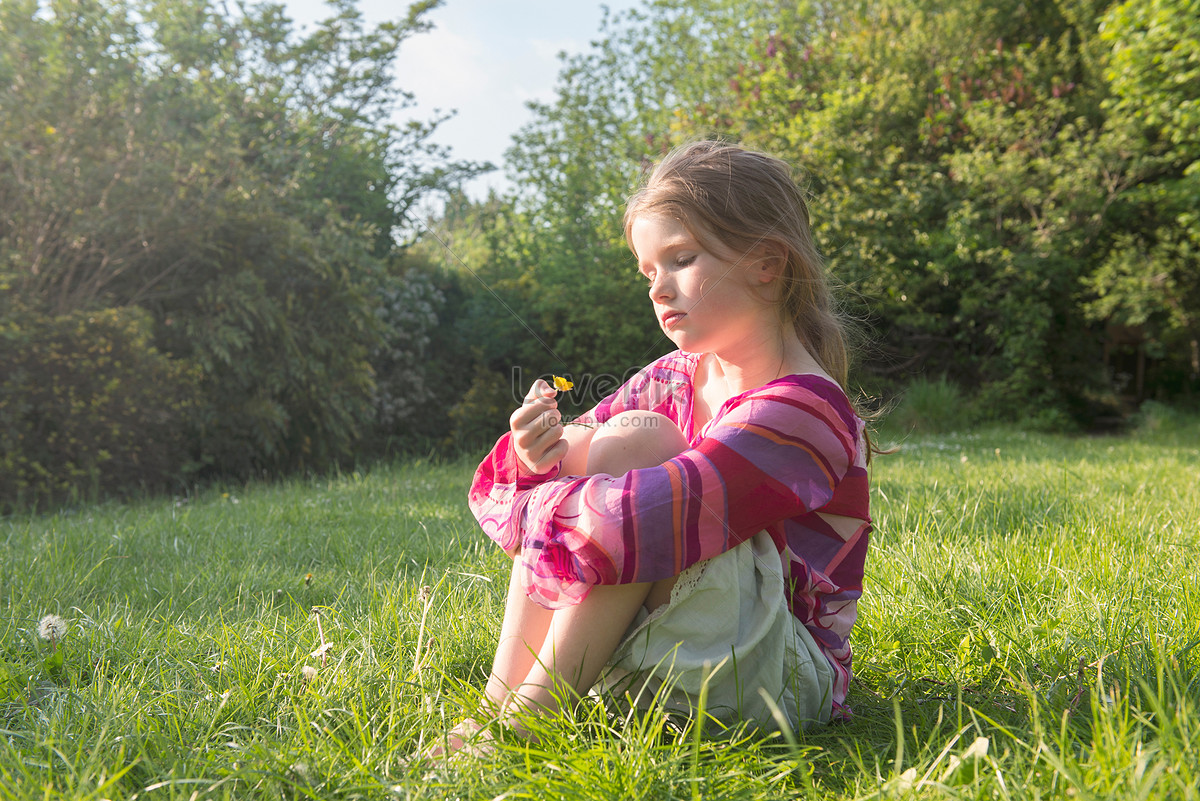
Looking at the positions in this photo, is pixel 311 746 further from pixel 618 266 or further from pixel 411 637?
pixel 618 266

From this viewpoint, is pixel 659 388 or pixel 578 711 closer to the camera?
pixel 578 711

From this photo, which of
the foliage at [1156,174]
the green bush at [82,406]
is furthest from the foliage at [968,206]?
the green bush at [82,406]

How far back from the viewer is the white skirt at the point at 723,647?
4.31 ft

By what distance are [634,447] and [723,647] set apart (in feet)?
1.24

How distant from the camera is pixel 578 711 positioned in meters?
1.40

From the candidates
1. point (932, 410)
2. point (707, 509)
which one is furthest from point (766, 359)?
point (932, 410)

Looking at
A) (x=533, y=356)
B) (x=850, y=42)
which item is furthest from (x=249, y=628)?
(x=850, y=42)

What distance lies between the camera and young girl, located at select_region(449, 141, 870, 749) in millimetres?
1305

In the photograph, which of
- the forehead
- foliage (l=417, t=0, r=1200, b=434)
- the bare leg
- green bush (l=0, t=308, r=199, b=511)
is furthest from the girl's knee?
foliage (l=417, t=0, r=1200, b=434)

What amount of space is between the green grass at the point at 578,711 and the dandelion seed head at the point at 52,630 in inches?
2.4

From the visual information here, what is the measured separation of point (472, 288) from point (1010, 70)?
A: 727 centimetres

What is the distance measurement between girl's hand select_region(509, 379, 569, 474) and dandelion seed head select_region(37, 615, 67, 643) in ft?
3.78

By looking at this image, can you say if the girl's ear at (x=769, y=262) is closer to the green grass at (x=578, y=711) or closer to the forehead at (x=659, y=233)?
the forehead at (x=659, y=233)

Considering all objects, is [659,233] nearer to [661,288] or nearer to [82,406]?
[661,288]
